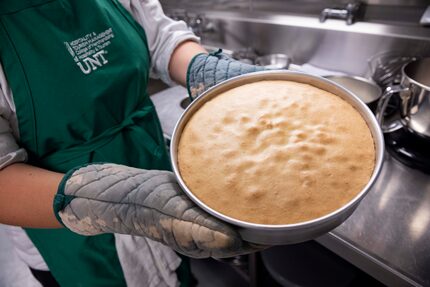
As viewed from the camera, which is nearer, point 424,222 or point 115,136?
point 424,222

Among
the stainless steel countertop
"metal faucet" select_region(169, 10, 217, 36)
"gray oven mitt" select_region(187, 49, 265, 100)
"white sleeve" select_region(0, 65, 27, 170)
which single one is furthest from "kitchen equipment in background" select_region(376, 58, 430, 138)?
"metal faucet" select_region(169, 10, 217, 36)

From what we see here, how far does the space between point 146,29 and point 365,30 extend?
39.0 inches

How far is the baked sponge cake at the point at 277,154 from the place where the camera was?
552 millimetres

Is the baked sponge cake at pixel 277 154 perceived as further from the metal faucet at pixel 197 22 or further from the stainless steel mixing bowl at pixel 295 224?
the metal faucet at pixel 197 22

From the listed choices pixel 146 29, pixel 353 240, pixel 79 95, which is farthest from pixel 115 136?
pixel 353 240

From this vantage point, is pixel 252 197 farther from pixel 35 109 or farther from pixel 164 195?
pixel 35 109

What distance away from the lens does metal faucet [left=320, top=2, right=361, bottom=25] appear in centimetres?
145

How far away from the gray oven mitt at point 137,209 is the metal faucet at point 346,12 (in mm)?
1246

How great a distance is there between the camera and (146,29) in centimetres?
105

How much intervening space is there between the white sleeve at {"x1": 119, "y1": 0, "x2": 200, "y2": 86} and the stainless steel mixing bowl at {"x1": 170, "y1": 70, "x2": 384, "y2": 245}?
14.3 inches

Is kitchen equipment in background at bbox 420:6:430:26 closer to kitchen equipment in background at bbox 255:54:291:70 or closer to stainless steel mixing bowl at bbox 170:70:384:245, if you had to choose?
kitchen equipment in background at bbox 255:54:291:70

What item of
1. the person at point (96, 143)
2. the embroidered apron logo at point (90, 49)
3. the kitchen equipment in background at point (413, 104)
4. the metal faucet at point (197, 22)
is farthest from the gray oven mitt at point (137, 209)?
the metal faucet at point (197, 22)

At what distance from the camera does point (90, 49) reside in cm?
84

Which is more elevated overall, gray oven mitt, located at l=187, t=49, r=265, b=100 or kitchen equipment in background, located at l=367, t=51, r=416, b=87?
gray oven mitt, located at l=187, t=49, r=265, b=100
